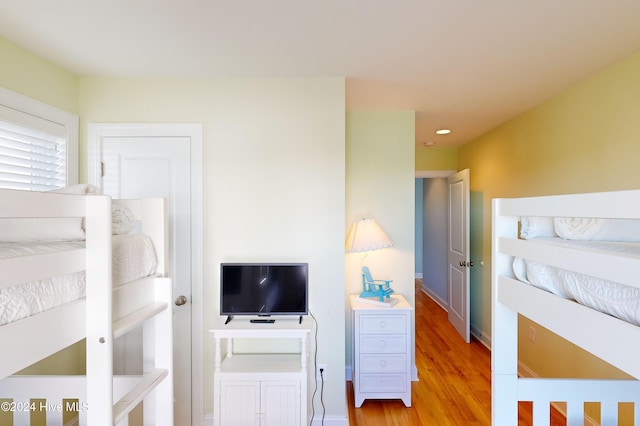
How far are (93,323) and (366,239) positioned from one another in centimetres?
194

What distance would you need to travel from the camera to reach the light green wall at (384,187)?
293 centimetres

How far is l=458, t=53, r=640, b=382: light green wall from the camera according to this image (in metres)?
1.89

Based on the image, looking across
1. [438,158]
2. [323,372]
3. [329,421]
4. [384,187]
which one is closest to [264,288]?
[323,372]

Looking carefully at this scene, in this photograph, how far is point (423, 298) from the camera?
5.80 meters

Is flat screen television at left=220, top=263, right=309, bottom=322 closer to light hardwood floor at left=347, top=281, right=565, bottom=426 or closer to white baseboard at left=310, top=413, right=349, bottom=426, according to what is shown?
white baseboard at left=310, top=413, right=349, bottom=426

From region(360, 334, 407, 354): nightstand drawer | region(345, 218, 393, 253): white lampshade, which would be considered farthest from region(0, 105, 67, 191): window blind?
region(360, 334, 407, 354): nightstand drawer

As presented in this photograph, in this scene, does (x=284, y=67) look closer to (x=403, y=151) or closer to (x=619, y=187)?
(x=403, y=151)

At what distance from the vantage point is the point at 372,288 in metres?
2.75

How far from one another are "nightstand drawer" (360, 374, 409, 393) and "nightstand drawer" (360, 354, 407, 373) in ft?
0.13

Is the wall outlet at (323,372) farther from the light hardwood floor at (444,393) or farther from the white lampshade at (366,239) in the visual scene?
the white lampshade at (366,239)

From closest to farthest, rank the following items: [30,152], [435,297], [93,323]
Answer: [93,323] < [30,152] < [435,297]

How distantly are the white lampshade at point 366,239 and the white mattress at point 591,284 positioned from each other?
1376 millimetres

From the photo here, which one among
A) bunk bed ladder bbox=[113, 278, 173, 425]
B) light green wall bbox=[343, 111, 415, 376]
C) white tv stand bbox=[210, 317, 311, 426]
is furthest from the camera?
light green wall bbox=[343, 111, 415, 376]

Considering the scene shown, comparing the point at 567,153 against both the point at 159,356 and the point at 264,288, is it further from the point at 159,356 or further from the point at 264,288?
the point at 159,356
